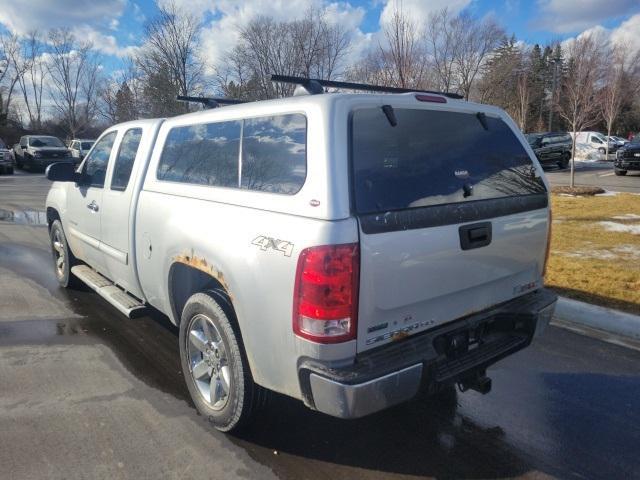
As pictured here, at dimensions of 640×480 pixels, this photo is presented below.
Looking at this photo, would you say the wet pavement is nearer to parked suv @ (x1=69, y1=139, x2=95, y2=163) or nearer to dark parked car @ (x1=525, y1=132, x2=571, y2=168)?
dark parked car @ (x1=525, y1=132, x2=571, y2=168)

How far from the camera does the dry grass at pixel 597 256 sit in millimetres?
5449

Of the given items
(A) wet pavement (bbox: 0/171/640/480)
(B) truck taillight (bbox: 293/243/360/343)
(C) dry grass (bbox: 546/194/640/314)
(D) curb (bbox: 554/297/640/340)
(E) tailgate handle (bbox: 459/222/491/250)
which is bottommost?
(A) wet pavement (bbox: 0/171/640/480)

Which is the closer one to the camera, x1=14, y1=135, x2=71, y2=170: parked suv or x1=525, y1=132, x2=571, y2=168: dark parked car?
x1=525, y1=132, x2=571, y2=168: dark parked car

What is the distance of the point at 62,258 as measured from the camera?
5785 millimetres

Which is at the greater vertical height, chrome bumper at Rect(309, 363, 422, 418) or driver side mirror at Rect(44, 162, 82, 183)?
driver side mirror at Rect(44, 162, 82, 183)

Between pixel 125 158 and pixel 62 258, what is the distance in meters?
2.18

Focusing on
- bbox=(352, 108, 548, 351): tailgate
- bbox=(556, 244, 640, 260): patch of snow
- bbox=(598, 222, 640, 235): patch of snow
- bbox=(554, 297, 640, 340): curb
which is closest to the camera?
bbox=(352, 108, 548, 351): tailgate

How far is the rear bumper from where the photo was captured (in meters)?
2.29

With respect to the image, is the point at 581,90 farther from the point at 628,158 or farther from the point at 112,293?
the point at 112,293

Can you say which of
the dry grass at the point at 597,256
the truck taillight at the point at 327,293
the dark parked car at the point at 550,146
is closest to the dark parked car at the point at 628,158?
the dark parked car at the point at 550,146

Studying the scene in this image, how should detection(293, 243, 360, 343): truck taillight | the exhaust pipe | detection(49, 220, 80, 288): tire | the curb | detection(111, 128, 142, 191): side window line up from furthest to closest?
detection(49, 220, 80, 288): tire, the curb, detection(111, 128, 142, 191): side window, the exhaust pipe, detection(293, 243, 360, 343): truck taillight

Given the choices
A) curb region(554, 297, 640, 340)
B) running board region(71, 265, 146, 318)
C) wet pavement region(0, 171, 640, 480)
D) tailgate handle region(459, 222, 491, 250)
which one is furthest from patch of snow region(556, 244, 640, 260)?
running board region(71, 265, 146, 318)

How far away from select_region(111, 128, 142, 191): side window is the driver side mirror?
2.17ft

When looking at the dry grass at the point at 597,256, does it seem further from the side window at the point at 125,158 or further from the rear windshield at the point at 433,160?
the side window at the point at 125,158
